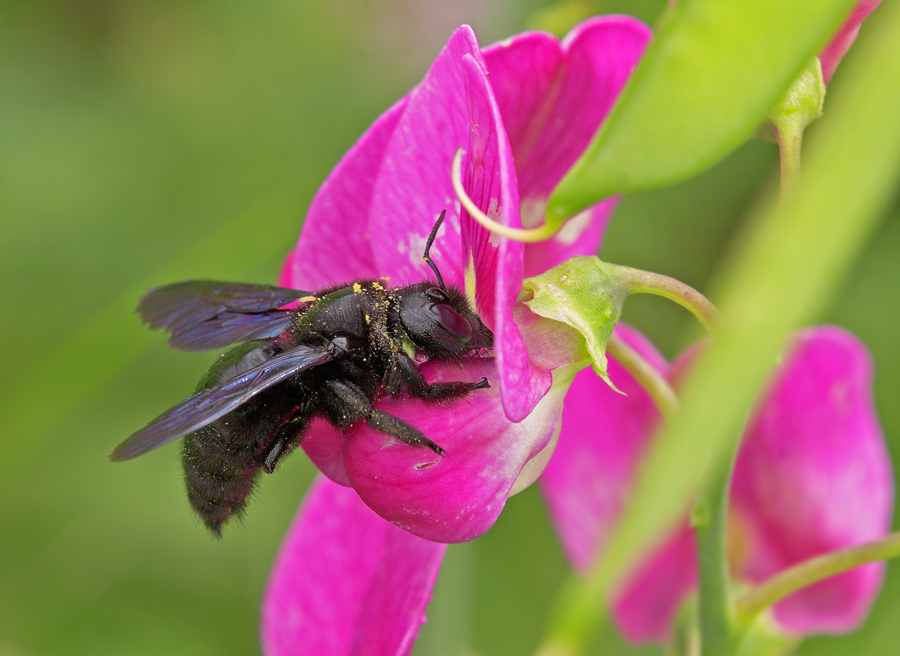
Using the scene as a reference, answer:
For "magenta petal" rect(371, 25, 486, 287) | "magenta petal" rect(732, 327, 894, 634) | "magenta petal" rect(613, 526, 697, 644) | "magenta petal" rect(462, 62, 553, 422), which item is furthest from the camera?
"magenta petal" rect(613, 526, 697, 644)

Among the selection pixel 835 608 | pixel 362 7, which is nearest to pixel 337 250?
pixel 835 608

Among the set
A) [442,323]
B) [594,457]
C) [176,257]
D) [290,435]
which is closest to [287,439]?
[290,435]

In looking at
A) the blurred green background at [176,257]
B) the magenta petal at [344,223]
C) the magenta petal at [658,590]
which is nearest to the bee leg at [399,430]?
the magenta petal at [344,223]

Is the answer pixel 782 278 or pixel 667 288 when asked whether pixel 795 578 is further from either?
pixel 782 278

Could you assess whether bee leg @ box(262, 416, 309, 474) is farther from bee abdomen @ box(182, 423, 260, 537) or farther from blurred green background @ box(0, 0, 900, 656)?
blurred green background @ box(0, 0, 900, 656)

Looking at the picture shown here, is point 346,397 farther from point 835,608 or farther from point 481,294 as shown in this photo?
point 835,608

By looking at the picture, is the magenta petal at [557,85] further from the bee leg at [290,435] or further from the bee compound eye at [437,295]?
the bee leg at [290,435]

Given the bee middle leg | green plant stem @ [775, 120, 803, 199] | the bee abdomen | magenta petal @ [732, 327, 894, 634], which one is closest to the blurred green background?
magenta petal @ [732, 327, 894, 634]
